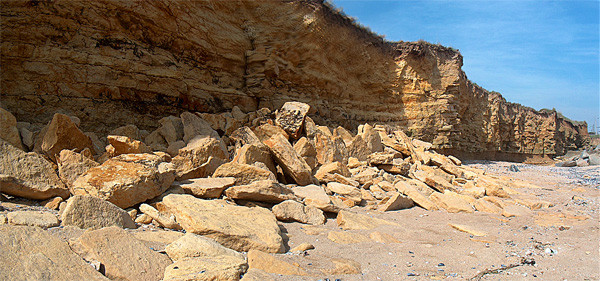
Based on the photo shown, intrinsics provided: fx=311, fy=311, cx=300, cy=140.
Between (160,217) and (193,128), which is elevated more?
(193,128)

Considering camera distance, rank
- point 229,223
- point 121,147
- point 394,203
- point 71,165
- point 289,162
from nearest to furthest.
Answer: point 229,223, point 71,165, point 121,147, point 394,203, point 289,162

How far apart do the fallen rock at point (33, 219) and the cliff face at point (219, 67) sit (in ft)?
14.8

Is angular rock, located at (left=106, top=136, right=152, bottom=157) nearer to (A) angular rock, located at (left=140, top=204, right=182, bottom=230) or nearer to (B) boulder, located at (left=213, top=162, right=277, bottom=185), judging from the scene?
(B) boulder, located at (left=213, top=162, right=277, bottom=185)

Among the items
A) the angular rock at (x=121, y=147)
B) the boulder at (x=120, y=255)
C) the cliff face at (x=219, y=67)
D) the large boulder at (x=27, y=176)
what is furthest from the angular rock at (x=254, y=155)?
the cliff face at (x=219, y=67)

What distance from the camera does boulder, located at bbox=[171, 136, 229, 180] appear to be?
4.07 metres

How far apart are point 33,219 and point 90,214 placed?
37cm

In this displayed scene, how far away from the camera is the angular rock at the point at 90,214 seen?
2.30 meters

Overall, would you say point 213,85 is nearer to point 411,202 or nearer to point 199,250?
point 411,202

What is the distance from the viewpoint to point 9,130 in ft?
11.5

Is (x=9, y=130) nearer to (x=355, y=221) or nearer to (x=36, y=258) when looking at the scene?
(x=36, y=258)

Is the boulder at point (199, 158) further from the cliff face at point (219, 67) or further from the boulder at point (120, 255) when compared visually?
the cliff face at point (219, 67)

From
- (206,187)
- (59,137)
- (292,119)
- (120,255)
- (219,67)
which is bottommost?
(120,255)

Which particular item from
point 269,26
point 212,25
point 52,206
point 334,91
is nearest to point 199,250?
point 52,206

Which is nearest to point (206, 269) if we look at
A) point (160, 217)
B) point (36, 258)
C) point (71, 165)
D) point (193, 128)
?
point (36, 258)
